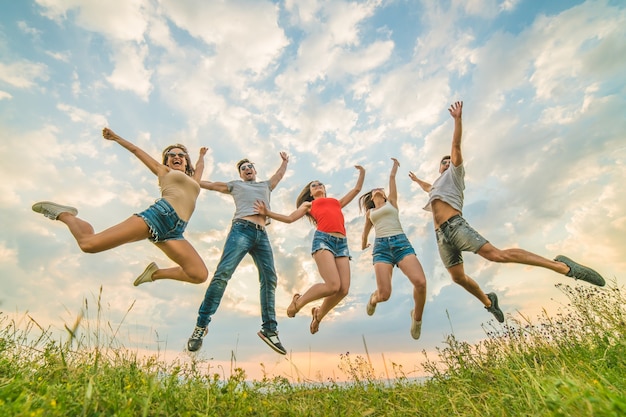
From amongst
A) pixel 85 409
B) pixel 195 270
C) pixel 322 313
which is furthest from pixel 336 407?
pixel 322 313

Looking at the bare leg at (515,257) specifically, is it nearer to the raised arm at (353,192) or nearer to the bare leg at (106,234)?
the raised arm at (353,192)

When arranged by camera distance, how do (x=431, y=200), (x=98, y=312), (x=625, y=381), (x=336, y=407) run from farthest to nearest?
(x=431, y=200)
(x=336, y=407)
(x=98, y=312)
(x=625, y=381)

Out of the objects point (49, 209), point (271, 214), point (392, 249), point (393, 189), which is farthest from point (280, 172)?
point (49, 209)

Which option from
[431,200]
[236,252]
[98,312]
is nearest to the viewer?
[98,312]

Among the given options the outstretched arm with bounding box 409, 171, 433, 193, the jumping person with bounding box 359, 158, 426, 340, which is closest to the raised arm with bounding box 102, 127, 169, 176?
the jumping person with bounding box 359, 158, 426, 340

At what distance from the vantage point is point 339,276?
7238 millimetres

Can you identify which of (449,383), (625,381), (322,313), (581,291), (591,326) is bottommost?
(625,381)

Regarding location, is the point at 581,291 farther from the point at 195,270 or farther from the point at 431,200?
the point at 195,270

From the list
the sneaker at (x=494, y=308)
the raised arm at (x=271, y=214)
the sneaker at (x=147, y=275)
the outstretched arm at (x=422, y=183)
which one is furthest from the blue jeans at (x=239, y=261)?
the sneaker at (x=494, y=308)

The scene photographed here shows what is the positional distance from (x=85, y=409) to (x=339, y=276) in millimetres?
5182

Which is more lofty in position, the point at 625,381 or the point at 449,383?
the point at 449,383

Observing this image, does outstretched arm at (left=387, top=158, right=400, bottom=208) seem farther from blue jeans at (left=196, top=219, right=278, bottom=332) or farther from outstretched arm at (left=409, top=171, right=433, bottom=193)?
blue jeans at (left=196, top=219, right=278, bottom=332)

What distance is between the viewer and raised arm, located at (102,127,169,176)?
19.9 feet

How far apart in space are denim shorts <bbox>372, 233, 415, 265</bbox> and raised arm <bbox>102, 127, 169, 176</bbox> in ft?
14.2
